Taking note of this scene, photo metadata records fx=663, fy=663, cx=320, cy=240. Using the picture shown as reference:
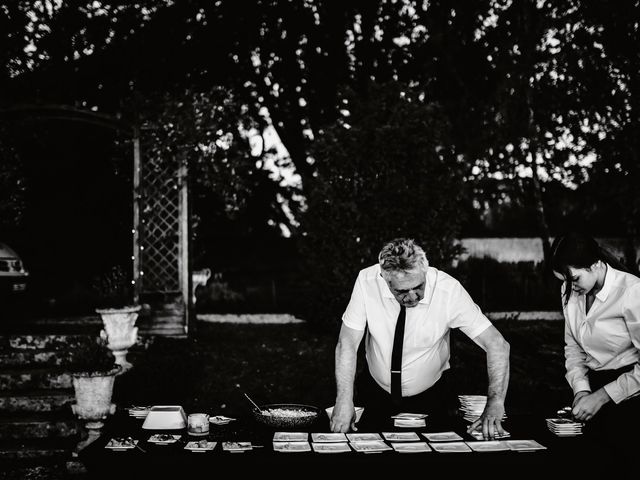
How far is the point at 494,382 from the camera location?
346cm

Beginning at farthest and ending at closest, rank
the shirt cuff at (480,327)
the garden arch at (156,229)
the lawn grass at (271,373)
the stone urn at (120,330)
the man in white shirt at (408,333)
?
1. the garden arch at (156,229)
2. the lawn grass at (271,373)
3. the stone urn at (120,330)
4. the shirt cuff at (480,327)
5. the man in white shirt at (408,333)

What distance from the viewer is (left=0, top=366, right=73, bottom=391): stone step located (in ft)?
21.8

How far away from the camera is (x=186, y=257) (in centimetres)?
843

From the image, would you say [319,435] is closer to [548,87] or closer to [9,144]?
[9,144]

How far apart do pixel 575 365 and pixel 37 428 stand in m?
4.70

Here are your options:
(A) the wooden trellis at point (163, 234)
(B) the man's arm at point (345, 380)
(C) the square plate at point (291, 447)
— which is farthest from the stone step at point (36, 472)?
(C) the square plate at point (291, 447)

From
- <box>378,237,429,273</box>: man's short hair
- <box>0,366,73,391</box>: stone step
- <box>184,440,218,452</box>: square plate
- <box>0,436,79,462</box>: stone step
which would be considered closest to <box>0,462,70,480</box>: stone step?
<box>0,436,79,462</box>: stone step

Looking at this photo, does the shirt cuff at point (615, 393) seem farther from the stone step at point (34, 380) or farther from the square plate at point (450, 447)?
the stone step at point (34, 380)

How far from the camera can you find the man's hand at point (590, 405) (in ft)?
11.2

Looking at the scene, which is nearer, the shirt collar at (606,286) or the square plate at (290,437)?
the square plate at (290,437)

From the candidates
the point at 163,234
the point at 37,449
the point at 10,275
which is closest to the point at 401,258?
the point at 37,449

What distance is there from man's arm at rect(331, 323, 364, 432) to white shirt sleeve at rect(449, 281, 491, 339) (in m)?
0.53

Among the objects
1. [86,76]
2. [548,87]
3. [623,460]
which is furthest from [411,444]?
[86,76]

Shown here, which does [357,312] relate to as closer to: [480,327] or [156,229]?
[480,327]
